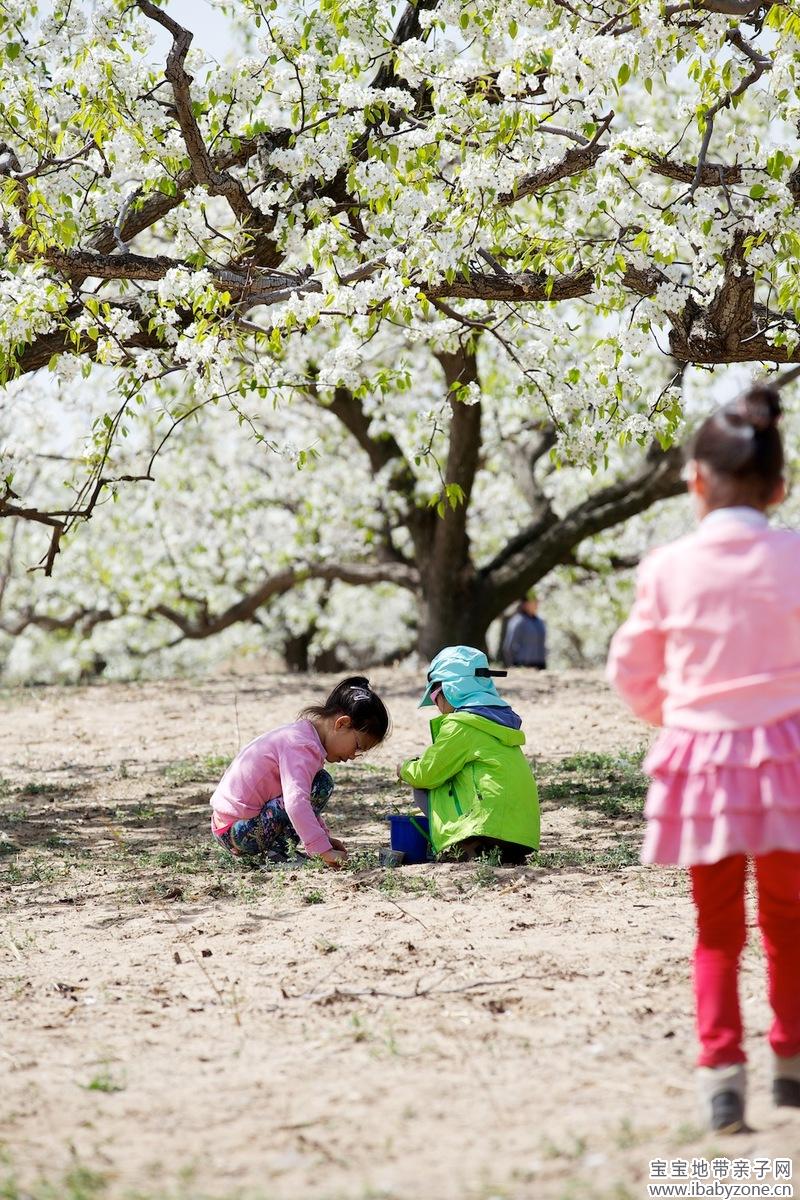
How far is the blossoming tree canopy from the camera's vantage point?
6.68 metres

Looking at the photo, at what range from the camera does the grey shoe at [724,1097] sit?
10.3 ft

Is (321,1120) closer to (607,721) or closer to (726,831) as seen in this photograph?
(726,831)

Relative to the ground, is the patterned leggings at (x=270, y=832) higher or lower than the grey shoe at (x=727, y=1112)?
higher

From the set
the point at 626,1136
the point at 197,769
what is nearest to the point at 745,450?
the point at 626,1136

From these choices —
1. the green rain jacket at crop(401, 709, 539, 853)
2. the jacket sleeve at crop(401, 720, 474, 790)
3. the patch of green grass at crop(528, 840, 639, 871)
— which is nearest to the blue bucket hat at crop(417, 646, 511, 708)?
the green rain jacket at crop(401, 709, 539, 853)

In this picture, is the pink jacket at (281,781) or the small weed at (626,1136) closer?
the small weed at (626,1136)

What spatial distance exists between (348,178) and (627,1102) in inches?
218

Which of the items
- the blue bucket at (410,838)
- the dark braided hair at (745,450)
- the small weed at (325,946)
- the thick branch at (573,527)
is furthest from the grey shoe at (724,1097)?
the thick branch at (573,527)

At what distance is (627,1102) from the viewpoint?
11.2ft

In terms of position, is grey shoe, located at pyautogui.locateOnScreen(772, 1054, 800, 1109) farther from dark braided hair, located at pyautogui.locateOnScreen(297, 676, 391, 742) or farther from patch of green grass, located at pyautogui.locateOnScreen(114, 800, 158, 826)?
patch of green grass, located at pyautogui.locateOnScreen(114, 800, 158, 826)

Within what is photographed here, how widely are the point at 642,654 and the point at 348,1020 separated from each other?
1660 millimetres

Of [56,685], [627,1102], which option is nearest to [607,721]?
[56,685]

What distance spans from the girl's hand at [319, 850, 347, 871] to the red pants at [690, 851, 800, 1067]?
9.54 ft

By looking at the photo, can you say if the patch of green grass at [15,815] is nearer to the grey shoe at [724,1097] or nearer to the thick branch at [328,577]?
the grey shoe at [724,1097]
